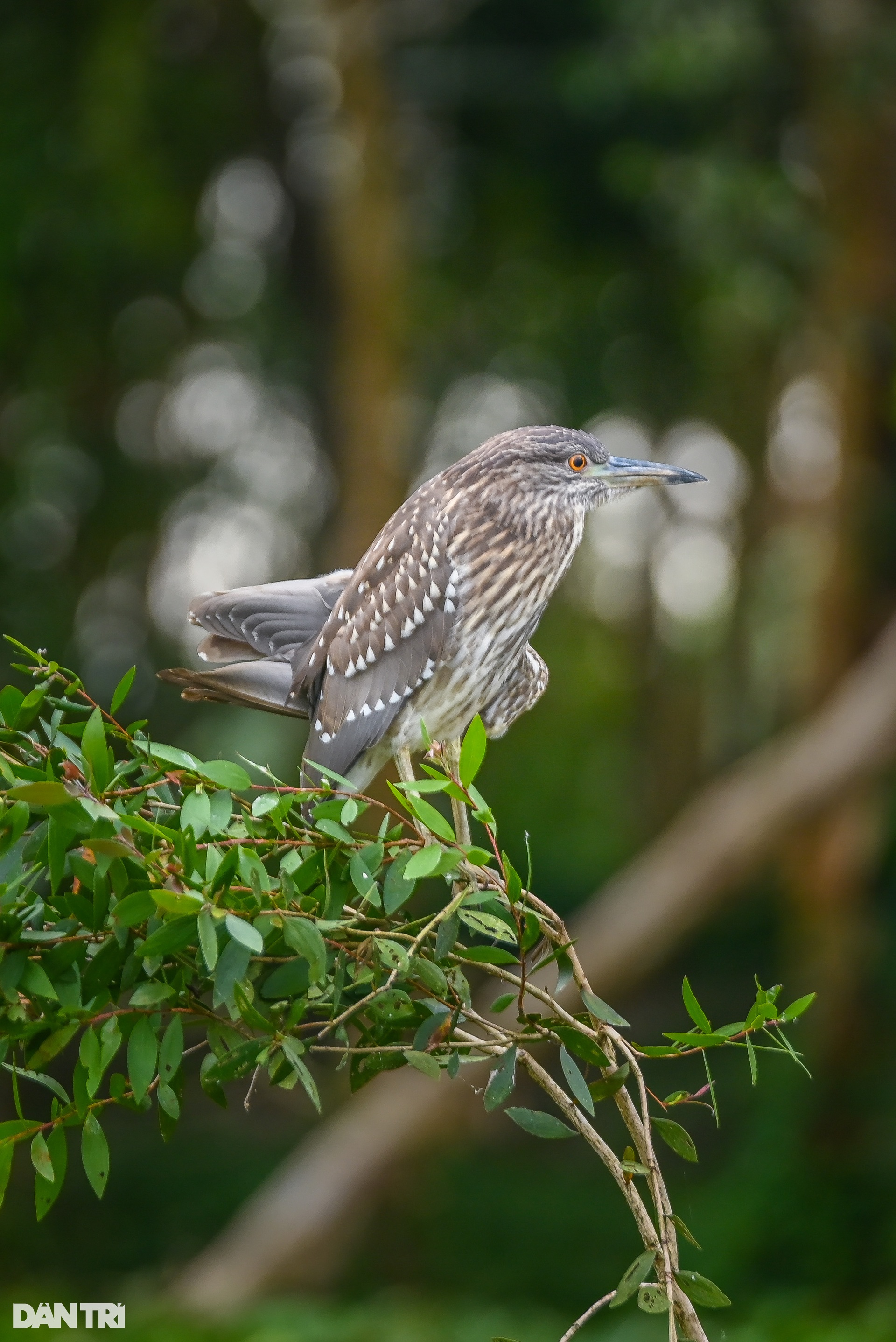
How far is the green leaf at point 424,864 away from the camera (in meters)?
1.33

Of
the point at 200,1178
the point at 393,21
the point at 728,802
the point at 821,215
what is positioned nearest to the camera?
the point at 728,802

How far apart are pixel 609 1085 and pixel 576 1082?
54 mm

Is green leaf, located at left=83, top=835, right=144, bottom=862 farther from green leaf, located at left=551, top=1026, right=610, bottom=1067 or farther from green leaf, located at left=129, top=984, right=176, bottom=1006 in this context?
green leaf, located at left=551, top=1026, right=610, bottom=1067

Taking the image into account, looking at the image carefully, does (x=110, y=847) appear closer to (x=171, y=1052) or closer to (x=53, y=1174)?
(x=171, y=1052)

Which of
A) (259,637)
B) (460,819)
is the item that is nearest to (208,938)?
(460,819)

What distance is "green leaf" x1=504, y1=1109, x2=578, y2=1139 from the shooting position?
4.56ft

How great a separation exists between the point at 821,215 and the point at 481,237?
8.34 ft

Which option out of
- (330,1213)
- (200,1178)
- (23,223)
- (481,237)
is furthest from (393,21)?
(200,1178)

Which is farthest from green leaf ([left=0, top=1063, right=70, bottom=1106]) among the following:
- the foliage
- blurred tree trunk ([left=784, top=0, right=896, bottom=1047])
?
blurred tree trunk ([left=784, top=0, right=896, bottom=1047])

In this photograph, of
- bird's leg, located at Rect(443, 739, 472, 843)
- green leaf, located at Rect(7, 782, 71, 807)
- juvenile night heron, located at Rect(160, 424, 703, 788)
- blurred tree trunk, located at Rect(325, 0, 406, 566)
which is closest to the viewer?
green leaf, located at Rect(7, 782, 71, 807)

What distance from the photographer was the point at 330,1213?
20.1 feet

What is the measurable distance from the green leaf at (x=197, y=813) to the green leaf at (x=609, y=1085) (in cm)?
50

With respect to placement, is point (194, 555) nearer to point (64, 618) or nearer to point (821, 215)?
point (64, 618)

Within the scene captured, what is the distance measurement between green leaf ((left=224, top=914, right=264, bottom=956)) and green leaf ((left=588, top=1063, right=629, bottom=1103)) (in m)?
0.38
